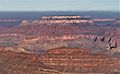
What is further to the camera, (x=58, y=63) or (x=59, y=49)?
(x=59, y=49)

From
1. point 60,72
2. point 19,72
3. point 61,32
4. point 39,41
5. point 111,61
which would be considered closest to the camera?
point 19,72

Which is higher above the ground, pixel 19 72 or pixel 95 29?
pixel 19 72

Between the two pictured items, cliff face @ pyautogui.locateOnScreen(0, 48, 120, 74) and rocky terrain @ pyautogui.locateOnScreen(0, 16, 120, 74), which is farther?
rocky terrain @ pyautogui.locateOnScreen(0, 16, 120, 74)

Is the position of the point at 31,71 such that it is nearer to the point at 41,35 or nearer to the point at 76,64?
the point at 76,64

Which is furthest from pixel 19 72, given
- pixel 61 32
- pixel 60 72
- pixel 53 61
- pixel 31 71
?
pixel 61 32

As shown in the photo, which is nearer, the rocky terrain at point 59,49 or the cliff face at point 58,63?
the cliff face at point 58,63

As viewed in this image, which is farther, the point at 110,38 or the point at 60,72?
the point at 110,38

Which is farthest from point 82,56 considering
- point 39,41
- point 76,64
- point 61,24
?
point 61,24

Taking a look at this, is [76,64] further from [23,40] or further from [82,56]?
[23,40]

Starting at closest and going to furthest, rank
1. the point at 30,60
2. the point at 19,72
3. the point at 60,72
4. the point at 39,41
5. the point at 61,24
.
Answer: the point at 19,72
the point at 60,72
the point at 30,60
the point at 39,41
the point at 61,24

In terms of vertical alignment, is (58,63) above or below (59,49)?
above
